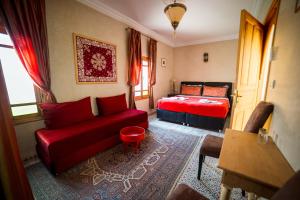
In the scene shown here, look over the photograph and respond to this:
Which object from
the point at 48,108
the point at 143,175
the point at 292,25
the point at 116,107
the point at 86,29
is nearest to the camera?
the point at 292,25

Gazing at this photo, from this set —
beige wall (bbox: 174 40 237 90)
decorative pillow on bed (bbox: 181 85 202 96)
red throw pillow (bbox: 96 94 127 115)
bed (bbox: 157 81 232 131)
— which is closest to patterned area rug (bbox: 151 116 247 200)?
bed (bbox: 157 81 232 131)

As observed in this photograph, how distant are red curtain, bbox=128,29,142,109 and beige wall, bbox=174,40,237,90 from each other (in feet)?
8.28

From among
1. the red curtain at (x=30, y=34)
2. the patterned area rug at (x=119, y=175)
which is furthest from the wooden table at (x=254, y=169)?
the red curtain at (x=30, y=34)

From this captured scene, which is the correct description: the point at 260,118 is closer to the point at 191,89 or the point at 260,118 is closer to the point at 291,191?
the point at 291,191

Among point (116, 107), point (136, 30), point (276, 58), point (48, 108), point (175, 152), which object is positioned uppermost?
point (136, 30)

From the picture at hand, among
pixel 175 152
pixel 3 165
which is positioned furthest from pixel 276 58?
pixel 3 165

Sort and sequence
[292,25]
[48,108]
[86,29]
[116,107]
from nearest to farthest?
1. [292,25]
2. [48,108]
3. [86,29]
4. [116,107]

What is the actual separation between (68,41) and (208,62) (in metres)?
4.58

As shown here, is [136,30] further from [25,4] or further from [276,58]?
[276,58]

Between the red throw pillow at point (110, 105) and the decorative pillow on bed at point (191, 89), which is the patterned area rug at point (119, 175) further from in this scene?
the decorative pillow on bed at point (191, 89)

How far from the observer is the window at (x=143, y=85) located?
13.4ft

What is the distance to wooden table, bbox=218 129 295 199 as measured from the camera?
29.7 inches

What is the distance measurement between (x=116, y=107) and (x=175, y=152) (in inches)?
61.9

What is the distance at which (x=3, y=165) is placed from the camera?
3.09ft
